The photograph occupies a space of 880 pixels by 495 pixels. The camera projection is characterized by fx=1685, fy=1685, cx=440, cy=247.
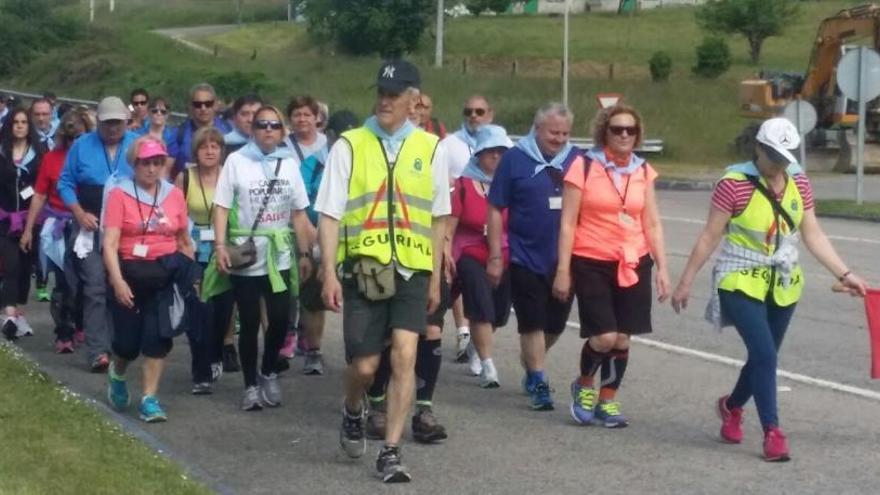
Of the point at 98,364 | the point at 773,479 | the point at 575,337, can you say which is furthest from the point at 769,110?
the point at 773,479

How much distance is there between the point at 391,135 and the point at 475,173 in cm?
248

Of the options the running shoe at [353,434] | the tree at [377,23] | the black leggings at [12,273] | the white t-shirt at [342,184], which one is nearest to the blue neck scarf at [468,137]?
the white t-shirt at [342,184]

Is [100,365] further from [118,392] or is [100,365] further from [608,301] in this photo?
[608,301]

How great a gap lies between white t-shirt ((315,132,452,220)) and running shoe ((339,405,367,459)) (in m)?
1.07

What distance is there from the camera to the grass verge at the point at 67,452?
25.8 ft

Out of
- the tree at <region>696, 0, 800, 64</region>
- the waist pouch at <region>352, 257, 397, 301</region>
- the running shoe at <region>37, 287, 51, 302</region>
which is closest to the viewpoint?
the waist pouch at <region>352, 257, 397, 301</region>

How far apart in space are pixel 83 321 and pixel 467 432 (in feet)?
13.2

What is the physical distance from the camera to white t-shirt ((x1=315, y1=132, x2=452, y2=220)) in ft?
27.2

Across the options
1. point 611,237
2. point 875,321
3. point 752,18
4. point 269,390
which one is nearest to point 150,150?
point 269,390

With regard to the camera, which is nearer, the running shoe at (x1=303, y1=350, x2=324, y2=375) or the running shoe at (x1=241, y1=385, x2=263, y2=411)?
the running shoe at (x1=241, y1=385, x2=263, y2=411)

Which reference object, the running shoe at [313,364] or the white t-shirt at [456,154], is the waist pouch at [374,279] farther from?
the running shoe at [313,364]

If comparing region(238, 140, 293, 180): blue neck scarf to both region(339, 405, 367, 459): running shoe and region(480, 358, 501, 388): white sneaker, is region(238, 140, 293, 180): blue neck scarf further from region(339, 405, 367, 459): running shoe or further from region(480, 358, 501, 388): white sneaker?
region(339, 405, 367, 459): running shoe

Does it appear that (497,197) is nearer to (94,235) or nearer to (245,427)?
(245,427)

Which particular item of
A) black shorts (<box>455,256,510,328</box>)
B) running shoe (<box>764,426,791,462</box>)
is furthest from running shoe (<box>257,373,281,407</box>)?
running shoe (<box>764,426,791,462</box>)
